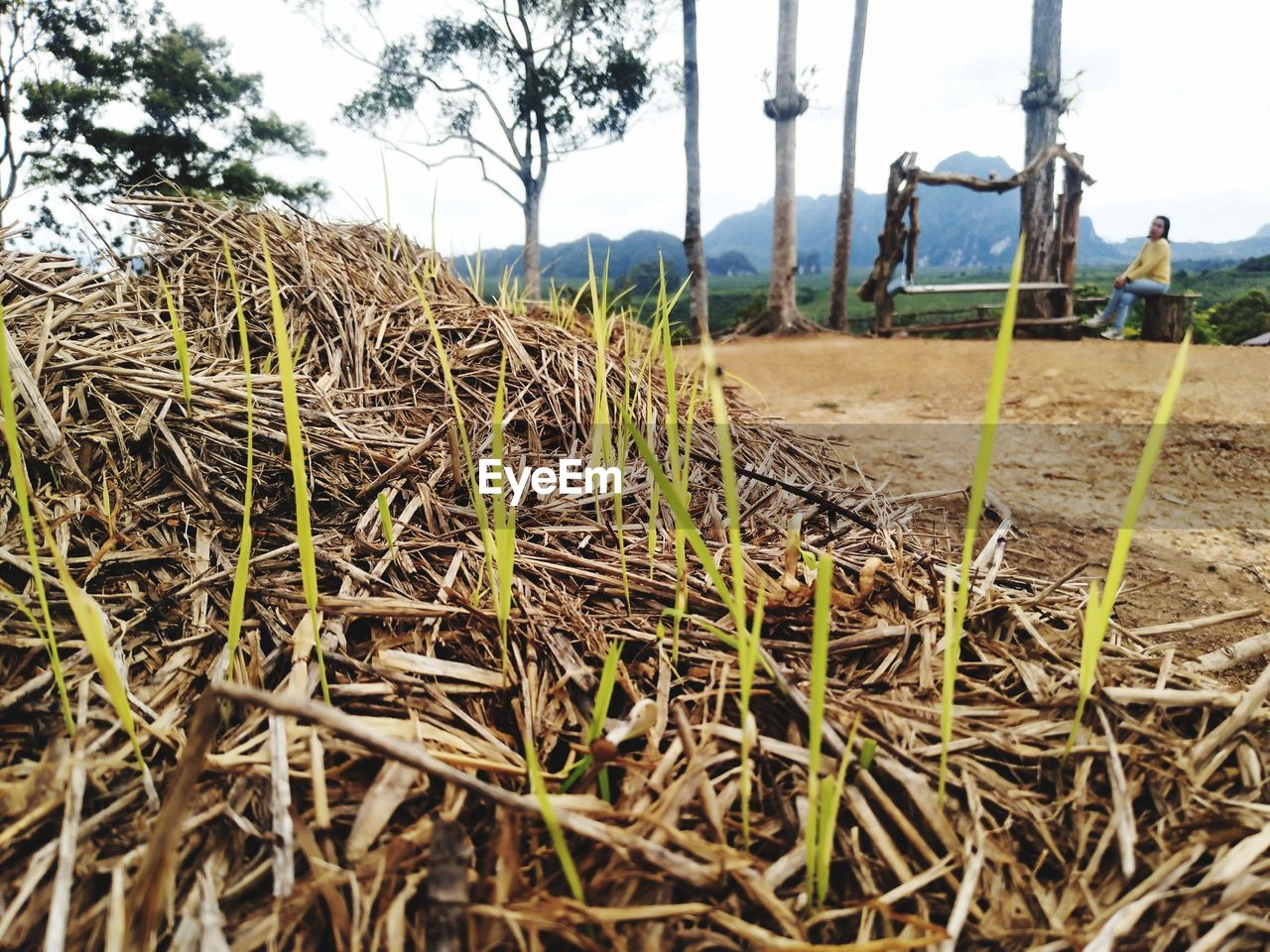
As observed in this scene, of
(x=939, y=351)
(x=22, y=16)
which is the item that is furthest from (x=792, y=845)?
(x=22, y=16)

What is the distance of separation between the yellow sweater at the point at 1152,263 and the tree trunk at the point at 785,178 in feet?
12.6

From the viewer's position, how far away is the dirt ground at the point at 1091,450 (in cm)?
160

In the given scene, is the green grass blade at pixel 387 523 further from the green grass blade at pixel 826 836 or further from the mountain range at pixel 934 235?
the mountain range at pixel 934 235

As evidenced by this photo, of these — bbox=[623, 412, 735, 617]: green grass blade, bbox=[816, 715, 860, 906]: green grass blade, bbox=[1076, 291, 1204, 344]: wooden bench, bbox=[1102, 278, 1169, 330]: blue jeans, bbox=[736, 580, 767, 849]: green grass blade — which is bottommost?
bbox=[816, 715, 860, 906]: green grass blade

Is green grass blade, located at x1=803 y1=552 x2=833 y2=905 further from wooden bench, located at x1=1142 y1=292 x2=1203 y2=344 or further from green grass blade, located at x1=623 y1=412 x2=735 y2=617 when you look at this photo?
wooden bench, located at x1=1142 y1=292 x2=1203 y2=344

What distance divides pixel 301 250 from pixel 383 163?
0.29 meters

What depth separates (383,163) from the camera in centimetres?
150

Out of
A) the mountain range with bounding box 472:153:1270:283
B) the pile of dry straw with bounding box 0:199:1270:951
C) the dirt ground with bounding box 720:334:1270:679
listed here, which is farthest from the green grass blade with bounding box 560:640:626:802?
the mountain range with bounding box 472:153:1270:283

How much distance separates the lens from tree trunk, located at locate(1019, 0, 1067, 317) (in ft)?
27.2

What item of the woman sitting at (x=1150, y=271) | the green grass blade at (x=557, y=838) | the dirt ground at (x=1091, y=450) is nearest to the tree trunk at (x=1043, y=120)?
the woman sitting at (x=1150, y=271)

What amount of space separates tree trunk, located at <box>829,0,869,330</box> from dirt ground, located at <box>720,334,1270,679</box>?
4.85 meters

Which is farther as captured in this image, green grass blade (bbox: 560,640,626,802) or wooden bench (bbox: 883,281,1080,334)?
wooden bench (bbox: 883,281,1080,334)

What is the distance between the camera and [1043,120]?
8547mm

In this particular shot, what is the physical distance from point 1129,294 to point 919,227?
2.19m
